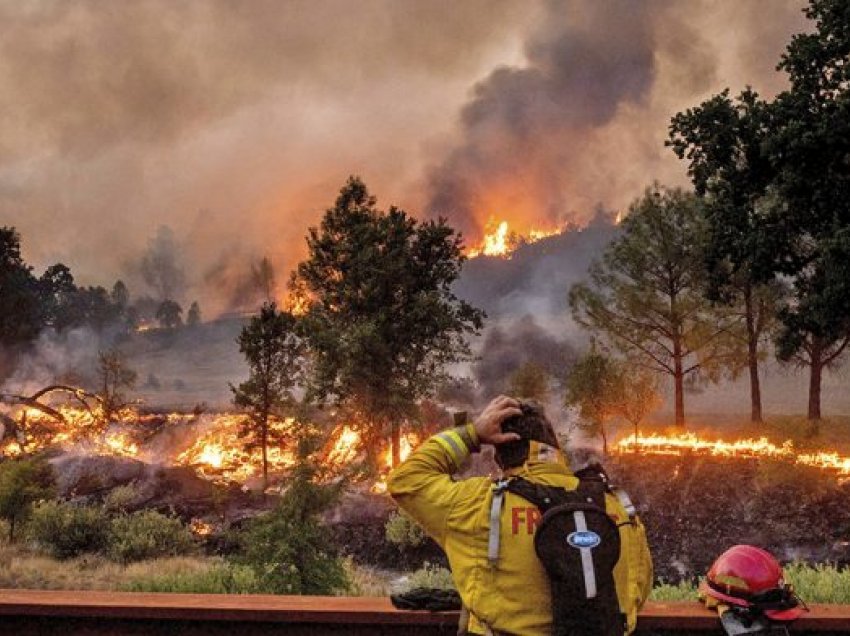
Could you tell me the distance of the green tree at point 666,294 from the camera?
1558 inches

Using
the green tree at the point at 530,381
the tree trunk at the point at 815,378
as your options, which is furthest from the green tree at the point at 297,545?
the tree trunk at the point at 815,378

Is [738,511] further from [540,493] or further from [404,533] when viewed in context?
[540,493]

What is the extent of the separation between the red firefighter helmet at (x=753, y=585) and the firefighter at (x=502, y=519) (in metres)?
0.63

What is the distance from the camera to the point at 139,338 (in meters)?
185

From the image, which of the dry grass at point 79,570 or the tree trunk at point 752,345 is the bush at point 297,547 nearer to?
the dry grass at point 79,570

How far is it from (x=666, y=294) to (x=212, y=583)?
34.4 metres

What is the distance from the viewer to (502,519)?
2918 millimetres

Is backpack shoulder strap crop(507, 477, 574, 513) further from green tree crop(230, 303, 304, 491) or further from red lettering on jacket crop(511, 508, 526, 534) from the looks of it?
green tree crop(230, 303, 304, 491)

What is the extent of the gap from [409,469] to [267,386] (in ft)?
123

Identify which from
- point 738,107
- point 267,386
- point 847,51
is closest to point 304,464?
point 738,107

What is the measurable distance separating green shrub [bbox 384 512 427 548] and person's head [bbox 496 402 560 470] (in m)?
23.3

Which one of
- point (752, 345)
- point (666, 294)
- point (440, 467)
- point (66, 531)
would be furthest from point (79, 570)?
point (752, 345)

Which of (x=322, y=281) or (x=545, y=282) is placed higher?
(x=545, y=282)

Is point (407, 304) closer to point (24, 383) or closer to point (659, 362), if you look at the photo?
point (659, 362)
